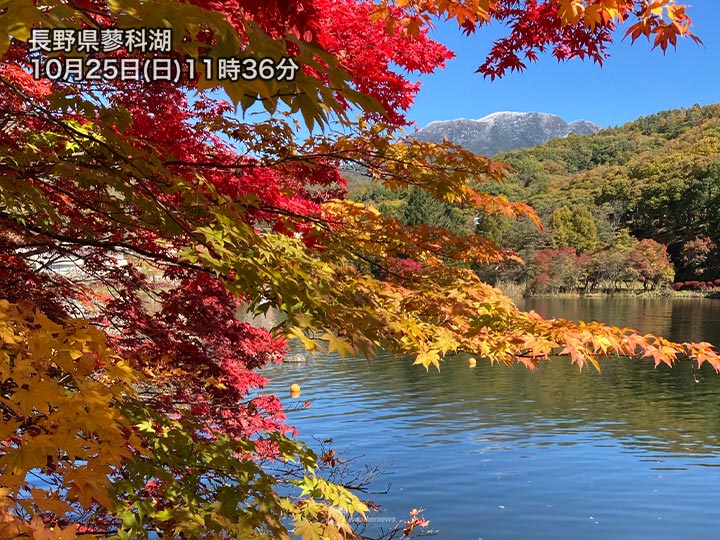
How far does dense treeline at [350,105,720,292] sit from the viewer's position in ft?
178

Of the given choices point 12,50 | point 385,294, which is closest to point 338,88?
point 385,294

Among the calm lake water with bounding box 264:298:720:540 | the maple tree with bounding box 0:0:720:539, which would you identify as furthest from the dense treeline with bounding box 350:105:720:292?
the maple tree with bounding box 0:0:720:539

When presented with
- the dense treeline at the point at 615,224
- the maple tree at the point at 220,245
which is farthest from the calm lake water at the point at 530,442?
the dense treeline at the point at 615,224

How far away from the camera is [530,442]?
10.3 metres

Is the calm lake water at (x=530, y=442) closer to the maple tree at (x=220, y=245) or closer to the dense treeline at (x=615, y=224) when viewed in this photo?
the maple tree at (x=220, y=245)

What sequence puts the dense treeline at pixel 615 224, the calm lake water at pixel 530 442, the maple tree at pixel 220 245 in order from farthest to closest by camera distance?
the dense treeline at pixel 615 224 < the calm lake water at pixel 530 442 < the maple tree at pixel 220 245

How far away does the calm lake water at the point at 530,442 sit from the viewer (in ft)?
23.3

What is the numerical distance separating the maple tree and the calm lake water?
3.74 meters

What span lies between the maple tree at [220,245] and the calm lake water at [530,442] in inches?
147

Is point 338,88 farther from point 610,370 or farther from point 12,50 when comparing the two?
point 610,370

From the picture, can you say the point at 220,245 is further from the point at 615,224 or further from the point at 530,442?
the point at 615,224

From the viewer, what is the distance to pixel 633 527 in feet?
22.4

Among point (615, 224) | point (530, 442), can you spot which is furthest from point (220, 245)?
point (615, 224)

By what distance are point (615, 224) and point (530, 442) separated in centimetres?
6066
